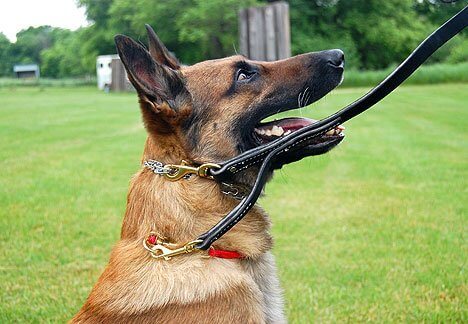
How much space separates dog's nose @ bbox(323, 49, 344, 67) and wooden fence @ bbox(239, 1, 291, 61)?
36.6 ft

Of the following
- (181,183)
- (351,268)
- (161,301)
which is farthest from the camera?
(351,268)

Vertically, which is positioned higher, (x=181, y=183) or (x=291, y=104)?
(x=291, y=104)

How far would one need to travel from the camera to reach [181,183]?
2.90 m

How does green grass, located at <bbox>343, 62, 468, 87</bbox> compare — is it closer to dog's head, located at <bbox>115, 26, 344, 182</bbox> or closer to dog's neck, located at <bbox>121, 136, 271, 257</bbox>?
dog's head, located at <bbox>115, 26, 344, 182</bbox>

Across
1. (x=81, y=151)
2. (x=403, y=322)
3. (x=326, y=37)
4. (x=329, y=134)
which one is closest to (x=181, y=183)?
(x=329, y=134)

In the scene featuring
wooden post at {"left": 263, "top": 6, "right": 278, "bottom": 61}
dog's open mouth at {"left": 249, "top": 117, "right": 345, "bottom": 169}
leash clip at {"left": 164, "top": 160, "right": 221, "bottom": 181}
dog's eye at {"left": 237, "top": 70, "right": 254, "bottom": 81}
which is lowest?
leash clip at {"left": 164, "top": 160, "right": 221, "bottom": 181}

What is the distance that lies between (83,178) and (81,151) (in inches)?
123

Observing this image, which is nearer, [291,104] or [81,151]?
[291,104]

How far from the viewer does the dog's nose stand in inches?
125

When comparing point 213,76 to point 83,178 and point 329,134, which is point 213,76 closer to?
point 329,134

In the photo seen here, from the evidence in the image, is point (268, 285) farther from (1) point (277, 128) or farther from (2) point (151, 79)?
(2) point (151, 79)

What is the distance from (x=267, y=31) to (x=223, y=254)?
39.8 ft

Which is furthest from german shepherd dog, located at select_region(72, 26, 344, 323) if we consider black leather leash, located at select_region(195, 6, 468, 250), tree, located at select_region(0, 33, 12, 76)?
tree, located at select_region(0, 33, 12, 76)

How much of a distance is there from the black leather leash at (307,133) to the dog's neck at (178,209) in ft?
0.42
